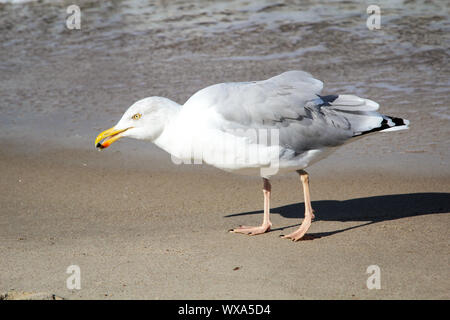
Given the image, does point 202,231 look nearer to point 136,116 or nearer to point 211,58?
point 136,116

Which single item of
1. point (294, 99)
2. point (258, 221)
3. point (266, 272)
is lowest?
point (258, 221)

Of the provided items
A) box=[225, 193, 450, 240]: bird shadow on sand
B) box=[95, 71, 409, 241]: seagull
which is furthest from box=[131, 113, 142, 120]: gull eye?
box=[225, 193, 450, 240]: bird shadow on sand

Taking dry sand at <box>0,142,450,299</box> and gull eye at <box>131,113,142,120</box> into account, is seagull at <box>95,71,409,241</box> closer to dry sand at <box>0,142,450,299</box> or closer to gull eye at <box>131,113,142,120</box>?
gull eye at <box>131,113,142,120</box>

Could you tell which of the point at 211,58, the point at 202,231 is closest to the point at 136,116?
the point at 202,231

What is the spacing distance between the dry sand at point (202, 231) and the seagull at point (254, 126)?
0.59 meters

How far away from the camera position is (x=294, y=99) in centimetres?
579

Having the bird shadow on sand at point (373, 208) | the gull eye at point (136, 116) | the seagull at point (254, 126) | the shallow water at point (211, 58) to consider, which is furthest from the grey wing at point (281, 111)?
the shallow water at point (211, 58)

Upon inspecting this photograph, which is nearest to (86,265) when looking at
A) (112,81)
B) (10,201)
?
(10,201)

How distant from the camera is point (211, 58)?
1163 centimetres

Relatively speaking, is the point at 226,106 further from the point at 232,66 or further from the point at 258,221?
the point at 232,66

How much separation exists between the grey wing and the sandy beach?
2.89 feet

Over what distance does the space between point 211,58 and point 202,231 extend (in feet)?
20.4

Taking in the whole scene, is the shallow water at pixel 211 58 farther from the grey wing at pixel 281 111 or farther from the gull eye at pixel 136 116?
the gull eye at pixel 136 116

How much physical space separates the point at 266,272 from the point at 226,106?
157 cm
